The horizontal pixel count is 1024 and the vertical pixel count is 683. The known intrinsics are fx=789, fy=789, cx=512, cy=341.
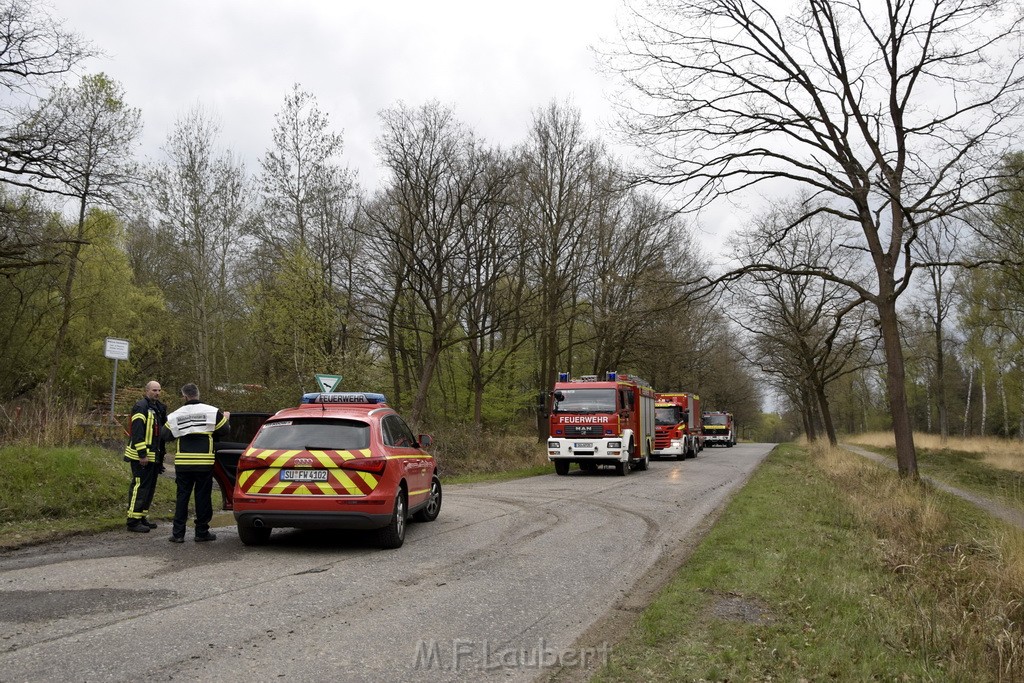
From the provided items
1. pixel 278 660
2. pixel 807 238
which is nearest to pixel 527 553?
pixel 278 660

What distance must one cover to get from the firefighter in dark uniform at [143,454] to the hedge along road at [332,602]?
0.29 m

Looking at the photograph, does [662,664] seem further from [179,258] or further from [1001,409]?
[1001,409]

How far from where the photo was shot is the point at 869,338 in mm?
33906

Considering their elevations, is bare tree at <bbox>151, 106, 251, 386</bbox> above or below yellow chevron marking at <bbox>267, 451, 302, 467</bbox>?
above

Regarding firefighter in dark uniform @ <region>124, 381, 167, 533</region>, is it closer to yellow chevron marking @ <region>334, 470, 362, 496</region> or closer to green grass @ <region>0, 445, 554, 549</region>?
green grass @ <region>0, 445, 554, 549</region>

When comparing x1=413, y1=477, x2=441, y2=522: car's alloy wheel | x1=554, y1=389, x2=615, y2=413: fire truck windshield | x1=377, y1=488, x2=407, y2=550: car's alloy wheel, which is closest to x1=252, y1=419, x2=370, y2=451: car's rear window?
x1=377, y1=488, x2=407, y2=550: car's alloy wheel

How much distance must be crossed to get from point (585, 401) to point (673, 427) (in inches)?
544

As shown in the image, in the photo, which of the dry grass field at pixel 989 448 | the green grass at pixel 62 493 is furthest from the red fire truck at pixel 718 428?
the green grass at pixel 62 493

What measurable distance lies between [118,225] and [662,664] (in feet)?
94.8

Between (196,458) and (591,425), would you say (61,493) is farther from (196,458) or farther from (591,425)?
(591,425)

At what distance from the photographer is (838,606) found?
6594 mm

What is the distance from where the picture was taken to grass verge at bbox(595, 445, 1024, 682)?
5191 mm

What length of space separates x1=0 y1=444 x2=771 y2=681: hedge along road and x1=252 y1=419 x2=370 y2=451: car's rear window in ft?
4.01

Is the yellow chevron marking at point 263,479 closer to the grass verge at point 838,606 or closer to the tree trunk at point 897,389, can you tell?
the grass verge at point 838,606
